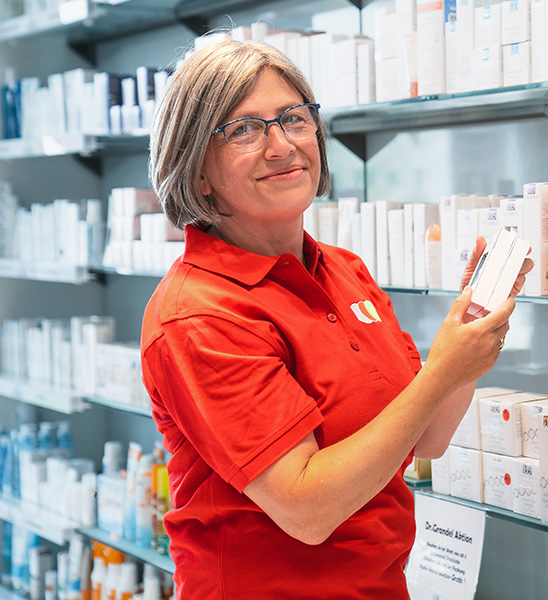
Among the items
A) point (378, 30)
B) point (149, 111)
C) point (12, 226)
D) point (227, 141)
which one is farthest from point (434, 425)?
point (12, 226)

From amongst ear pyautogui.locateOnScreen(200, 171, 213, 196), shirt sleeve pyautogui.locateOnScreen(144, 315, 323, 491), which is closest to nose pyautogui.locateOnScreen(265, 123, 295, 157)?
ear pyautogui.locateOnScreen(200, 171, 213, 196)

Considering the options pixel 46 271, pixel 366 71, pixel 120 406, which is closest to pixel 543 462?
pixel 366 71

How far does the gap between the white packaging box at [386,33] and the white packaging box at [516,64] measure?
0.35 metres

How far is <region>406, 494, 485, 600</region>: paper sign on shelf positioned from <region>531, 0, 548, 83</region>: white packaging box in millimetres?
1088

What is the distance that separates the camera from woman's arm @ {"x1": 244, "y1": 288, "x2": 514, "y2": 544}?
1.22 m

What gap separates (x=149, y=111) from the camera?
2.99m

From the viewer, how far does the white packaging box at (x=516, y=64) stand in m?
1.92

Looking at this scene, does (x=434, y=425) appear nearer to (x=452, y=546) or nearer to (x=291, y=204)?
(x=291, y=204)

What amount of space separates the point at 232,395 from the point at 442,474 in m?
1.12

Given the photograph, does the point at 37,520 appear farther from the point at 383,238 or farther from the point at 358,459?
the point at 358,459

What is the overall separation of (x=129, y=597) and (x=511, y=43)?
2403mm

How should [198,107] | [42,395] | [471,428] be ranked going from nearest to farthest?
1. [198,107]
2. [471,428]
3. [42,395]

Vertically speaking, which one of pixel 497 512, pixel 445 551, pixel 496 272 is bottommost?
pixel 445 551

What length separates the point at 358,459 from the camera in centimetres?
122
